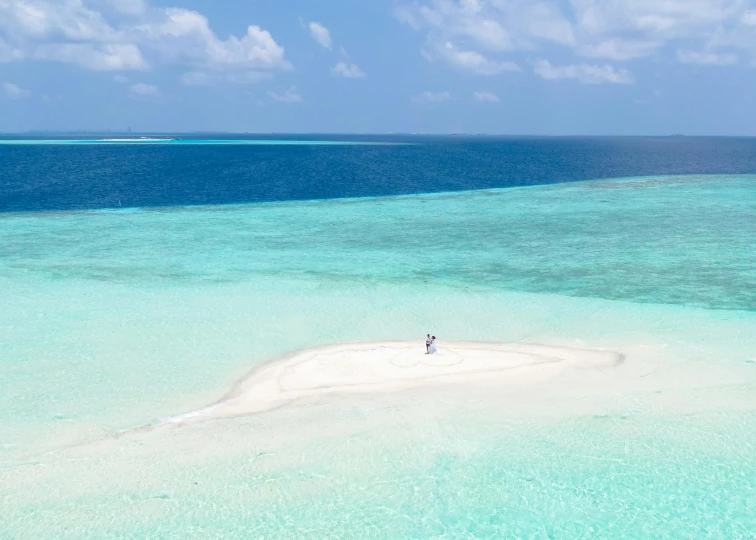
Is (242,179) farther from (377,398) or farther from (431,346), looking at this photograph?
(377,398)

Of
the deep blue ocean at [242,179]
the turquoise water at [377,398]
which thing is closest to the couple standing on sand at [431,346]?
the turquoise water at [377,398]

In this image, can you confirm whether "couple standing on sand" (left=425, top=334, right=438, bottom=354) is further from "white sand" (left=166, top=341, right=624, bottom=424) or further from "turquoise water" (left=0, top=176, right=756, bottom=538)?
"turquoise water" (left=0, top=176, right=756, bottom=538)

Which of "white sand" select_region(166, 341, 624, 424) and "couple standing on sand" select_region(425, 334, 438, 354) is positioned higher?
"couple standing on sand" select_region(425, 334, 438, 354)

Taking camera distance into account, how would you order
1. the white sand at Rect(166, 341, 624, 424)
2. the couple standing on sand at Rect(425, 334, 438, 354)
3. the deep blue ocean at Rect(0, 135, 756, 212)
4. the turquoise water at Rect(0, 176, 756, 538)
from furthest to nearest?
the deep blue ocean at Rect(0, 135, 756, 212), the couple standing on sand at Rect(425, 334, 438, 354), the white sand at Rect(166, 341, 624, 424), the turquoise water at Rect(0, 176, 756, 538)

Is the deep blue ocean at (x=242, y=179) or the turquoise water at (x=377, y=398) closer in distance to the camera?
the turquoise water at (x=377, y=398)

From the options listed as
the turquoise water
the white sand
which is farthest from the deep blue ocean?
the white sand

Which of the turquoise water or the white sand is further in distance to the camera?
the white sand

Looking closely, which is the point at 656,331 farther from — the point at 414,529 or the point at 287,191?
the point at 287,191

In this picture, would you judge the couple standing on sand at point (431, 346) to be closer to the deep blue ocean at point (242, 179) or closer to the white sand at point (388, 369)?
the white sand at point (388, 369)
